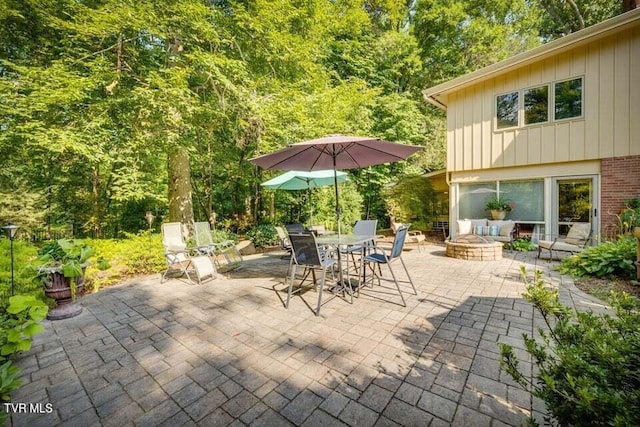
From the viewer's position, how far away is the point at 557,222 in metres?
8.00

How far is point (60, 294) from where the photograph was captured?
3.64 meters

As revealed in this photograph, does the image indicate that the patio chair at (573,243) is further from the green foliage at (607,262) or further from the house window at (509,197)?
the house window at (509,197)

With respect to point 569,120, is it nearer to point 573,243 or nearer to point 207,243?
point 573,243

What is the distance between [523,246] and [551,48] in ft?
17.6

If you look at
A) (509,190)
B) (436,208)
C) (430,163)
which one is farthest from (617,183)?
(430,163)

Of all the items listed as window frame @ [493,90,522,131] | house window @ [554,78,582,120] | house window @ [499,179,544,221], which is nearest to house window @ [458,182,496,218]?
house window @ [499,179,544,221]

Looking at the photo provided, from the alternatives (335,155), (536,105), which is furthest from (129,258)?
(536,105)

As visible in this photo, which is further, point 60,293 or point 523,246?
point 523,246

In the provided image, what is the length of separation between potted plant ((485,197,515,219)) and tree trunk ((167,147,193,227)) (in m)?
9.45

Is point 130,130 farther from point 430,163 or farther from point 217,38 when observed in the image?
point 430,163

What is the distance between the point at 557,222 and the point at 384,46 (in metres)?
12.1

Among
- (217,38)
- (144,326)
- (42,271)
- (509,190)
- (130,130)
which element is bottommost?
(144,326)

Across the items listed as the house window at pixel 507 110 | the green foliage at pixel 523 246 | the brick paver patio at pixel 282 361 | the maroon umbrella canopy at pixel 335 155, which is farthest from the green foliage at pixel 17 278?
the house window at pixel 507 110

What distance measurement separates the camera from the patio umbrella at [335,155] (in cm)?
Answer: 426
